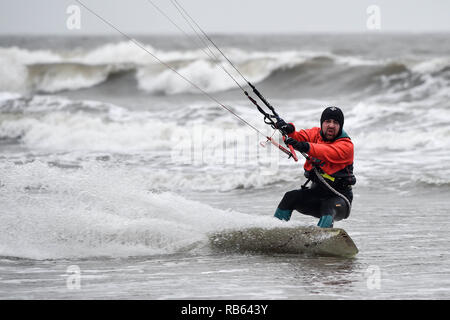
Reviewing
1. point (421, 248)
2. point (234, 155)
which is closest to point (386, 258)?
point (421, 248)

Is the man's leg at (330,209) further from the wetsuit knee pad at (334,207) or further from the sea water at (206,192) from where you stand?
the sea water at (206,192)

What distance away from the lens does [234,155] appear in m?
16.2

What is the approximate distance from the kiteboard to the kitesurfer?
0.50 feet

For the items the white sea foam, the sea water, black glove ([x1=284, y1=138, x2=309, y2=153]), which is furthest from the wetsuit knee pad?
black glove ([x1=284, y1=138, x2=309, y2=153])

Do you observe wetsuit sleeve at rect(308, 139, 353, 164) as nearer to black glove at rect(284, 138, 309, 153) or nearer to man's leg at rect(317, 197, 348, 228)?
black glove at rect(284, 138, 309, 153)

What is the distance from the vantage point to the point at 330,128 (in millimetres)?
7324

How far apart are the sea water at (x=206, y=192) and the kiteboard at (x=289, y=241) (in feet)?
0.34

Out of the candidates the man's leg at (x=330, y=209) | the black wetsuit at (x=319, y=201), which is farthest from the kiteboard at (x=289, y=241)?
the black wetsuit at (x=319, y=201)

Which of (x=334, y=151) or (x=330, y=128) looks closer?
(x=334, y=151)

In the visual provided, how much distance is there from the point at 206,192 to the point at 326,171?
581 centimetres

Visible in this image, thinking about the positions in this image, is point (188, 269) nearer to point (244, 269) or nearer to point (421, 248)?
point (244, 269)

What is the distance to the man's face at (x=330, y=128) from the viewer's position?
7.31 meters

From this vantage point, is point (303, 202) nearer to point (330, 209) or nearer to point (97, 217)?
point (330, 209)

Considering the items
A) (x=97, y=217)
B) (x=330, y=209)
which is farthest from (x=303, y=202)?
(x=97, y=217)
